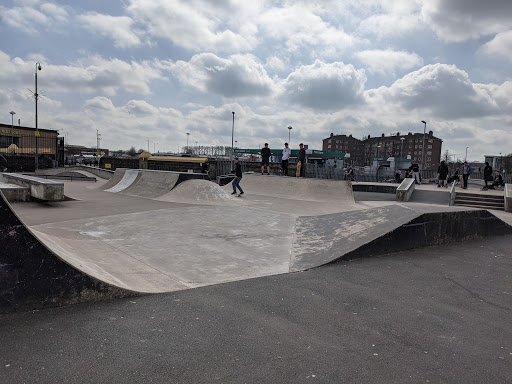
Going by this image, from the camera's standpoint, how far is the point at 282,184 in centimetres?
Answer: 1673

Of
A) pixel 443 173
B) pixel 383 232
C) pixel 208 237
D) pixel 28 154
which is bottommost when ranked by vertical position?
pixel 208 237

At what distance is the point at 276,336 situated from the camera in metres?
2.96

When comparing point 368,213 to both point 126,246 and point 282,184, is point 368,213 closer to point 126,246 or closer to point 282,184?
point 126,246

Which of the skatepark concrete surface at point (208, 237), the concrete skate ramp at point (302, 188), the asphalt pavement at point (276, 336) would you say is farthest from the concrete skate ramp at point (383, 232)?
the concrete skate ramp at point (302, 188)

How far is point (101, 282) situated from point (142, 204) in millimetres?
8355

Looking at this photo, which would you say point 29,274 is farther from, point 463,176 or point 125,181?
point 463,176

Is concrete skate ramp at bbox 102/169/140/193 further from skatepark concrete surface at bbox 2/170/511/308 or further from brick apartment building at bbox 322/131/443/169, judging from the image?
brick apartment building at bbox 322/131/443/169

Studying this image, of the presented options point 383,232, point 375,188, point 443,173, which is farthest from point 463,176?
point 383,232

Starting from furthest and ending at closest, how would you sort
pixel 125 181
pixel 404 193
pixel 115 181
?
pixel 115 181 → pixel 125 181 → pixel 404 193

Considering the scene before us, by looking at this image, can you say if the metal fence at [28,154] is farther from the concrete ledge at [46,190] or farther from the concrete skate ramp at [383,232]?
the concrete skate ramp at [383,232]

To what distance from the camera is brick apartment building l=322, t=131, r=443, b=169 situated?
120m

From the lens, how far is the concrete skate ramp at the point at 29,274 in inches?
122

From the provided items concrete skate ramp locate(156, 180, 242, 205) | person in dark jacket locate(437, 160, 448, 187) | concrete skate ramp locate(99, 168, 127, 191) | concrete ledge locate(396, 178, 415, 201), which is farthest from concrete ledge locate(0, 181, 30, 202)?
person in dark jacket locate(437, 160, 448, 187)

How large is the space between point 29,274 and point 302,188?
13.5 meters
